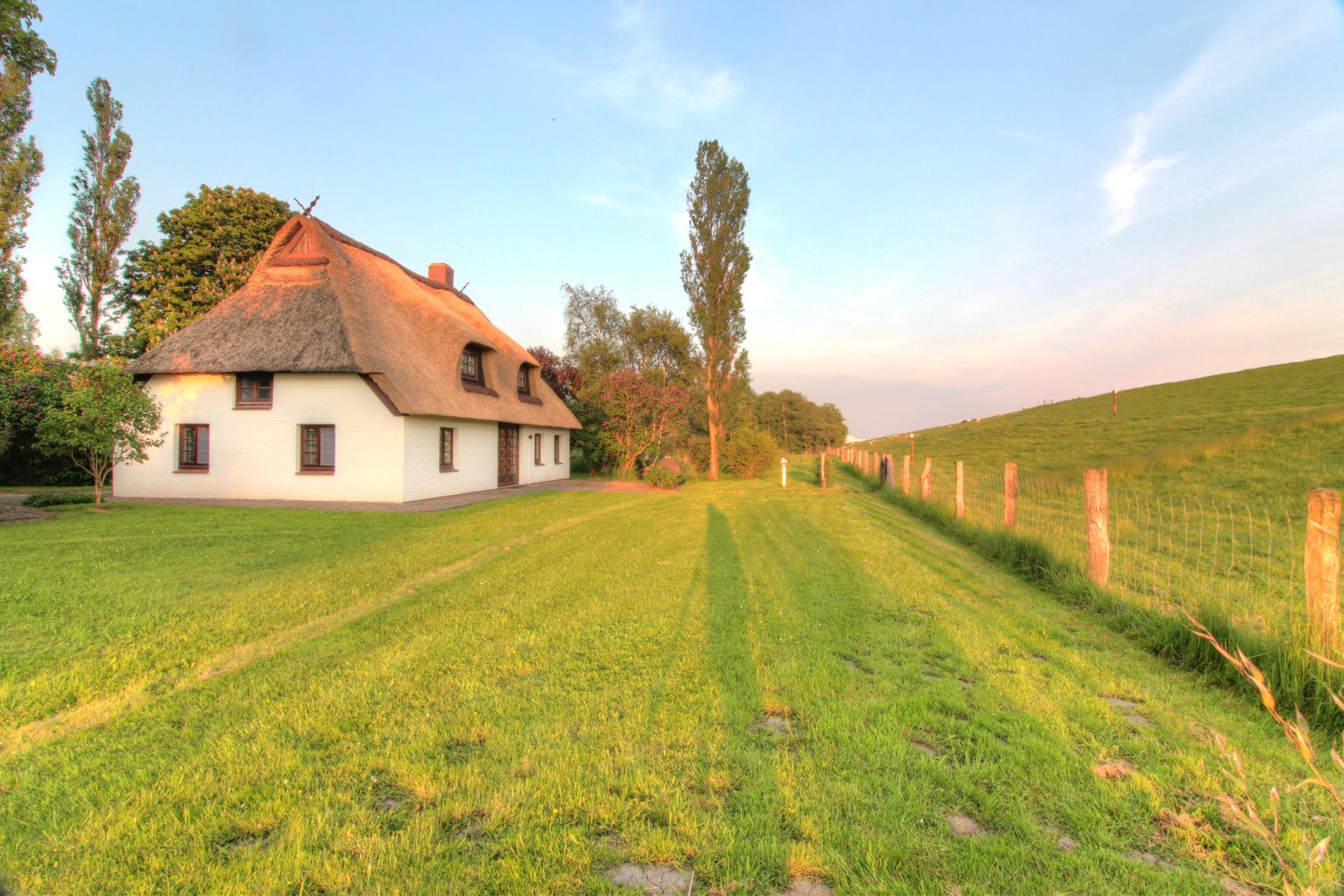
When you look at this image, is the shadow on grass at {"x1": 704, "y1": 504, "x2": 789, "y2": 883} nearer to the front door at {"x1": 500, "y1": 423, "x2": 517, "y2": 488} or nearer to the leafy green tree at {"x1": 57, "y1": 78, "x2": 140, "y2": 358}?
the front door at {"x1": 500, "y1": 423, "x2": 517, "y2": 488}

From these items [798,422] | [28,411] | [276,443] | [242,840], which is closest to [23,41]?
[276,443]

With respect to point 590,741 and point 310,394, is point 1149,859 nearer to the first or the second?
point 590,741

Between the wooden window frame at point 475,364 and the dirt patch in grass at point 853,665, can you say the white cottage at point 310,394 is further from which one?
the dirt patch in grass at point 853,665

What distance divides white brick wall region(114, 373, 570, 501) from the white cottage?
0.03m

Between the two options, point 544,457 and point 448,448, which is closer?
point 448,448

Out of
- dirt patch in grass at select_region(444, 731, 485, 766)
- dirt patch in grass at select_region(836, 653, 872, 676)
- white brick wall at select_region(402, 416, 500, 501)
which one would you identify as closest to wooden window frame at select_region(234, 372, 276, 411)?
white brick wall at select_region(402, 416, 500, 501)

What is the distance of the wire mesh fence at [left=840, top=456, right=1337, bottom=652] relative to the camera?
4586 millimetres

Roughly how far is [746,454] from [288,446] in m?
17.6

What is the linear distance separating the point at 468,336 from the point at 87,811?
1573 centimetres

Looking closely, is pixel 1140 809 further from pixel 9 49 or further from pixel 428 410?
pixel 9 49

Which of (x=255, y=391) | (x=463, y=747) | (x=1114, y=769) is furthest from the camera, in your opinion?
(x=255, y=391)

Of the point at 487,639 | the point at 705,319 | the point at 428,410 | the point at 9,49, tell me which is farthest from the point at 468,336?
the point at 487,639

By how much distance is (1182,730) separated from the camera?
10.4 ft

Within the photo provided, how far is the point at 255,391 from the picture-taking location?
1455 cm
